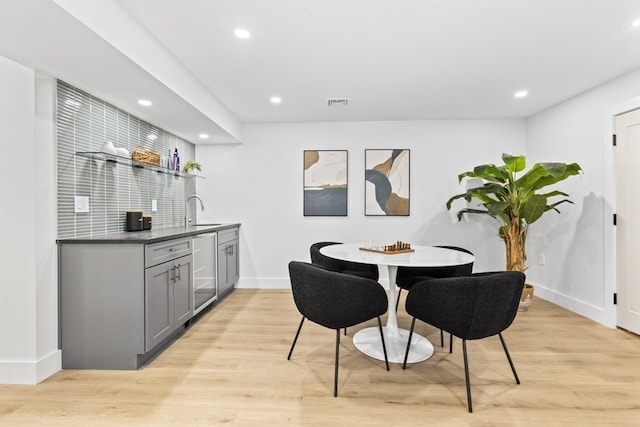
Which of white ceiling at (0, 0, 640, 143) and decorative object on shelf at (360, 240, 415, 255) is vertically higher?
white ceiling at (0, 0, 640, 143)

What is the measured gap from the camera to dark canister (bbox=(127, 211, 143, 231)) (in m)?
3.01

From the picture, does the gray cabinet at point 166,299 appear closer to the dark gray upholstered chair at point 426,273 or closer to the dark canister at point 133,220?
the dark canister at point 133,220

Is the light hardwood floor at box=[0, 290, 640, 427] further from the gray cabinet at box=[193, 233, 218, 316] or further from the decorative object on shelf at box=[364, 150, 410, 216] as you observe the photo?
the decorative object on shelf at box=[364, 150, 410, 216]

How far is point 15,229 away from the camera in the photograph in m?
2.05

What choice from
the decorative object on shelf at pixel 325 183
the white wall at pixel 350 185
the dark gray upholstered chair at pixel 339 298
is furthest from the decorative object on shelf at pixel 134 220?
the decorative object on shelf at pixel 325 183

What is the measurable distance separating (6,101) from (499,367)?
3.78 meters

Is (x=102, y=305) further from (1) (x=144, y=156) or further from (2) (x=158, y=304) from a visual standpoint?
(1) (x=144, y=156)

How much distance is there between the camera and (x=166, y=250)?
254 centimetres

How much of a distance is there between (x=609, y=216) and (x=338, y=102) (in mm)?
2978

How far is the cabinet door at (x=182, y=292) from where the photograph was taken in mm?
2677

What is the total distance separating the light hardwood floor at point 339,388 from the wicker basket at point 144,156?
5.76 ft

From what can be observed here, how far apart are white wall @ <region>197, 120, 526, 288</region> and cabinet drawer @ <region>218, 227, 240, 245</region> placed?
19cm

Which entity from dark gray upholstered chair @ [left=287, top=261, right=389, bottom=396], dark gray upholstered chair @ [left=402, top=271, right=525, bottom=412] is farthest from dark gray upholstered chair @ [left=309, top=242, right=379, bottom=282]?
dark gray upholstered chair @ [left=402, top=271, right=525, bottom=412]

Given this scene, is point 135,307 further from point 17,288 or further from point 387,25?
point 387,25
